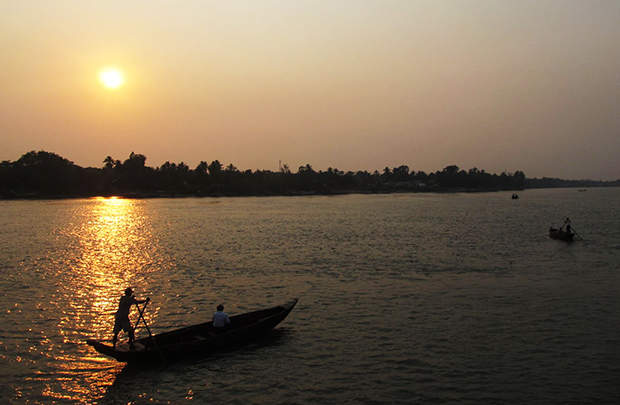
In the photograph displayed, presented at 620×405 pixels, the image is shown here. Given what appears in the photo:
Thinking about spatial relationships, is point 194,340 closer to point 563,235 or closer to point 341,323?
point 341,323

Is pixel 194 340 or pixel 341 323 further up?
pixel 194 340

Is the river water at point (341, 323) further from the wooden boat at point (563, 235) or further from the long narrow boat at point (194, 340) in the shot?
the wooden boat at point (563, 235)

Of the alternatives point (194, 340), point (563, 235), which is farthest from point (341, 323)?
point (563, 235)

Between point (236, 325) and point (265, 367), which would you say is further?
point (236, 325)

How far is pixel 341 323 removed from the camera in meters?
23.9

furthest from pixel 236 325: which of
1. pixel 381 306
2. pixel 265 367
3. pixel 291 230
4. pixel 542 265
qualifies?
pixel 291 230

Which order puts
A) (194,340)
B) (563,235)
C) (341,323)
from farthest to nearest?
(563,235) < (341,323) < (194,340)

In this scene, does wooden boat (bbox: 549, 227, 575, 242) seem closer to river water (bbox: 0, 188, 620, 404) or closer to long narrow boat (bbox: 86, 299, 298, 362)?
river water (bbox: 0, 188, 620, 404)

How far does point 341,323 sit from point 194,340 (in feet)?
24.2

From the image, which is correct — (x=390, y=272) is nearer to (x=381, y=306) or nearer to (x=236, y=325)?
(x=381, y=306)

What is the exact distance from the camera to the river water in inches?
667

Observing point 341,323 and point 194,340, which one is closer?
point 194,340

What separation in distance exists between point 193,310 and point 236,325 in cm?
564

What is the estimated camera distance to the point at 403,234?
212 feet
